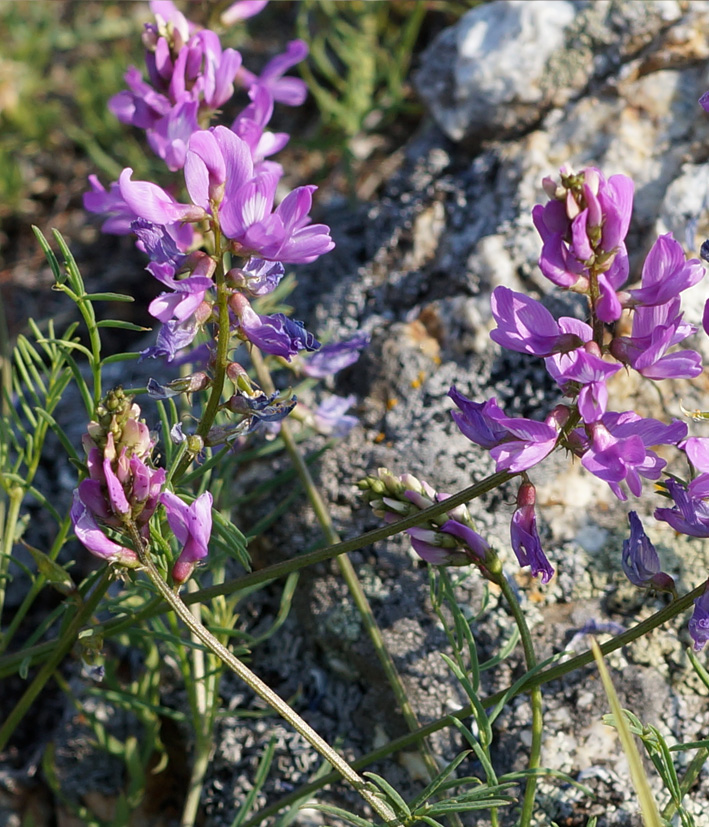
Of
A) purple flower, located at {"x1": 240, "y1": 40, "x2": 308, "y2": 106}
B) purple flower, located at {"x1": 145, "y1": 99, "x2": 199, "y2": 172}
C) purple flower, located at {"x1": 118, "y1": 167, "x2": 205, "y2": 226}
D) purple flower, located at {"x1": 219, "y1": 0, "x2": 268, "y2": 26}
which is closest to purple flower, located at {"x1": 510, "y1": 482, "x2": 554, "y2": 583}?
purple flower, located at {"x1": 118, "y1": 167, "x2": 205, "y2": 226}

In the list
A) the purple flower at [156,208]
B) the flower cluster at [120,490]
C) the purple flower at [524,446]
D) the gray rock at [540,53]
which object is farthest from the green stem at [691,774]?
the gray rock at [540,53]

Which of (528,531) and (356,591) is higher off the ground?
(528,531)

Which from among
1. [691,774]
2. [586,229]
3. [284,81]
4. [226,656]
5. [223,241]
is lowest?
[691,774]

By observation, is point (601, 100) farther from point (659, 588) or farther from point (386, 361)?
point (659, 588)

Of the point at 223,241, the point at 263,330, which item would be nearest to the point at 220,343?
the point at 263,330

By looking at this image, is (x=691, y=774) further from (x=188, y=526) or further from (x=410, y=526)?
(x=188, y=526)

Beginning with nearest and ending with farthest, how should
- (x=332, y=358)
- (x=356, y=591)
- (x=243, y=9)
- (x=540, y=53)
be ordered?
(x=356, y=591), (x=332, y=358), (x=243, y=9), (x=540, y=53)

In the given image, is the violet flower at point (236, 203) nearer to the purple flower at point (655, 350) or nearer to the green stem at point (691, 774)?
the purple flower at point (655, 350)

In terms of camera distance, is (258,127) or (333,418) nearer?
(258,127)

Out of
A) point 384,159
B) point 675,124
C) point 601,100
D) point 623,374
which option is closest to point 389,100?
point 384,159
